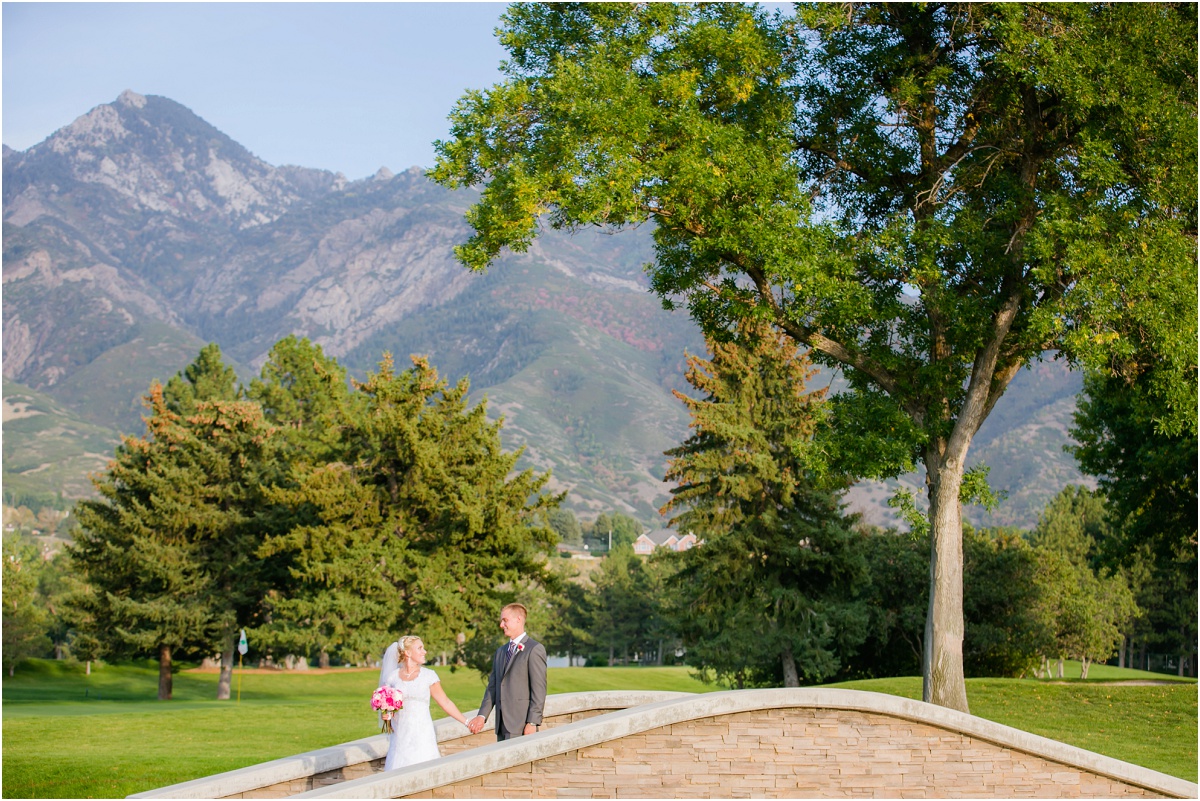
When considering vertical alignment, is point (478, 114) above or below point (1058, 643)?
above

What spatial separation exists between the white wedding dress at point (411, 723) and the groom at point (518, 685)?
1.58 feet

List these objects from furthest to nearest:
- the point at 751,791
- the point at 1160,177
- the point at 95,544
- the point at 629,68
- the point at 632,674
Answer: the point at 632,674 → the point at 95,544 → the point at 629,68 → the point at 1160,177 → the point at 751,791

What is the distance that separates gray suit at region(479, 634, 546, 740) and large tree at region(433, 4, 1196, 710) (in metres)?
8.42

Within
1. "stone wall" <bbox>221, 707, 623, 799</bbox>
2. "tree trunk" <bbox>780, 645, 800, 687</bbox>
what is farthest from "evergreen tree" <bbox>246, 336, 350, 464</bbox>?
"stone wall" <bbox>221, 707, 623, 799</bbox>

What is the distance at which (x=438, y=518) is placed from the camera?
39.0 metres

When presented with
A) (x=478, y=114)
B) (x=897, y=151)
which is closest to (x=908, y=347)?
(x=897, y=151)

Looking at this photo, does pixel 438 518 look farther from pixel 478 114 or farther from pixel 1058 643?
pixel 1058 643

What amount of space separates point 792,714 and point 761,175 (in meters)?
9.12

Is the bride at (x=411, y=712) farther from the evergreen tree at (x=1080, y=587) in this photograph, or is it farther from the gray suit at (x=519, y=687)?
the evergreen tree at (x=1080, y=587)

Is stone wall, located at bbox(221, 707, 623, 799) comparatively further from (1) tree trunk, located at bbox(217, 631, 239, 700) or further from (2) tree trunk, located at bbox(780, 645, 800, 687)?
(1) tree trunk, located at bbox(217, 631, 239, 700)

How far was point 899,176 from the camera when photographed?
19.3 metres

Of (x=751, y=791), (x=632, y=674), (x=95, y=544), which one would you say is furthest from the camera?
(x=632, y=674)

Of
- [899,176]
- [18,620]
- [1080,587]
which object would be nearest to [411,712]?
[899,176]

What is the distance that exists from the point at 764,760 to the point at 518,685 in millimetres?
2398
